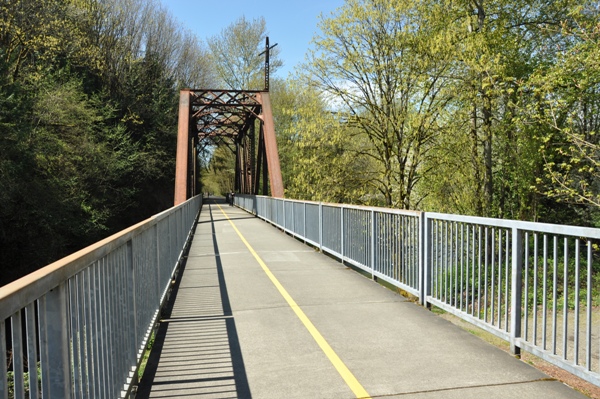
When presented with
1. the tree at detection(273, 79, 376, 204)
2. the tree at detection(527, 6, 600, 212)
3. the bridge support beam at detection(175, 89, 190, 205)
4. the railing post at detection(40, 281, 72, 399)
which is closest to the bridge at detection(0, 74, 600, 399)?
the railing post at detection(40, 281, 72, 399)

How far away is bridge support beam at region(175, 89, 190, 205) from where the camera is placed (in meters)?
23.3

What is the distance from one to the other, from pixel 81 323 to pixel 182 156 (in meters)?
23.3

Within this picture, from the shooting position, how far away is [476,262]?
5863 mm

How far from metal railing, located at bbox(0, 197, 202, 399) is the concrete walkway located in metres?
0.56

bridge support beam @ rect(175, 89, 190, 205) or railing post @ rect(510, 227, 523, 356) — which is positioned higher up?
bridge support beam @ rect(175, 89, 190, 205)

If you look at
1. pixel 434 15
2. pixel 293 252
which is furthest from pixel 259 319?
pixel 434 15

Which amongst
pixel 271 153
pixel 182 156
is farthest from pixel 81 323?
pixel 182 156

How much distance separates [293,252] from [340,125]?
7111 mm

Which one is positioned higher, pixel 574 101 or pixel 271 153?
pixel 574 101

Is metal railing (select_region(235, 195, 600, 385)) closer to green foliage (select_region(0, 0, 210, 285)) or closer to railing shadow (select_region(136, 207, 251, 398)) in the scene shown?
railing shadow (select_region(136, 207, 251, 398))

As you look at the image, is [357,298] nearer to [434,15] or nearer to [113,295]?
[113,295]

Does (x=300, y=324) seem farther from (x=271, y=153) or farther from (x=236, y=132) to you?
(x=236, y=132)

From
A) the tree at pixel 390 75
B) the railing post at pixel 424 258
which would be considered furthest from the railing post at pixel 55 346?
the tree at pixel 390 75

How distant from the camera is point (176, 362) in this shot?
4.47 metres
